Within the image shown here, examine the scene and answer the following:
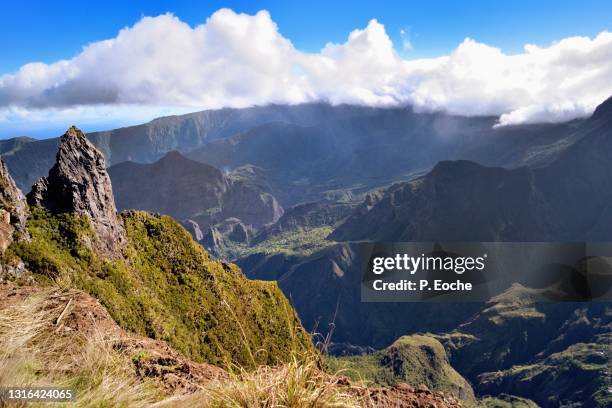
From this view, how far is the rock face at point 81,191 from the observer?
50.5 m

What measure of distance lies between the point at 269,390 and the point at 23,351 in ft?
14.1

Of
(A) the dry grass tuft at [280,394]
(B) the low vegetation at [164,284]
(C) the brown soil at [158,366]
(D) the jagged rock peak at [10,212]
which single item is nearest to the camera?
(A) the dry grass tuft at [280,394]

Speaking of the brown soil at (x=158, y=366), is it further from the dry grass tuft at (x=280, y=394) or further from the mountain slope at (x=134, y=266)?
the mountain slope at (x=134, y=266)

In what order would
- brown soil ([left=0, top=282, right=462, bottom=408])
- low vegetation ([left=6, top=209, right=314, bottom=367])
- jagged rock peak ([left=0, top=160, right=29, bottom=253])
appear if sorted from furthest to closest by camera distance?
1. low vegetation ([left=6, top=209, right=314, bottom=367])
2. jagged rock peak ([left=0, top=160, right=29, bottom=253])
3. brown soil ([left=0, top=282, right=462, bottom=408])

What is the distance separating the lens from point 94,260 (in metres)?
47.0

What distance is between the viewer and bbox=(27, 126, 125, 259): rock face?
1988 inches

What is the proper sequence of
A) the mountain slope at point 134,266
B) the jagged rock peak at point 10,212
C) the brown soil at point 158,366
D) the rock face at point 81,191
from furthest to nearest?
the rock face at point 81,191 → the mountain slope at point 134,266 → the jagged rock peak at point 10,212 → the brown soil at point 158,366

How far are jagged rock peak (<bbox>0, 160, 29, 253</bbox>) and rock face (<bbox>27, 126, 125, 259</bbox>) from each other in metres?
4.79

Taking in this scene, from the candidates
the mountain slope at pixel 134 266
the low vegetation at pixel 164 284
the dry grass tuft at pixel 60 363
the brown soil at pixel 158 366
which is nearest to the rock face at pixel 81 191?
the mountain slope at pixel 134 266

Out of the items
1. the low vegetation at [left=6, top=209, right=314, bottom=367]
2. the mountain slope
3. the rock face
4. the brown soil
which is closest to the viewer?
the brown soil

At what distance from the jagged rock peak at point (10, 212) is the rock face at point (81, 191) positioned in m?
4.79

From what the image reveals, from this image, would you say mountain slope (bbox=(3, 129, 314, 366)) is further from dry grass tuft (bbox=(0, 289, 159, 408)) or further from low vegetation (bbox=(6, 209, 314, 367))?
dry grass tuft (bbox=(0, 289, 159, 408))

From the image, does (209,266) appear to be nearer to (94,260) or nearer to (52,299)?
(94,260)

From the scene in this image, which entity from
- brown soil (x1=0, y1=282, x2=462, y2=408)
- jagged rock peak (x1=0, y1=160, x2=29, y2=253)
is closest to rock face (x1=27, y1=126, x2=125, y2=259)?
jagged rock peak (x1=0, y1=160, x2=29, y2=253)
